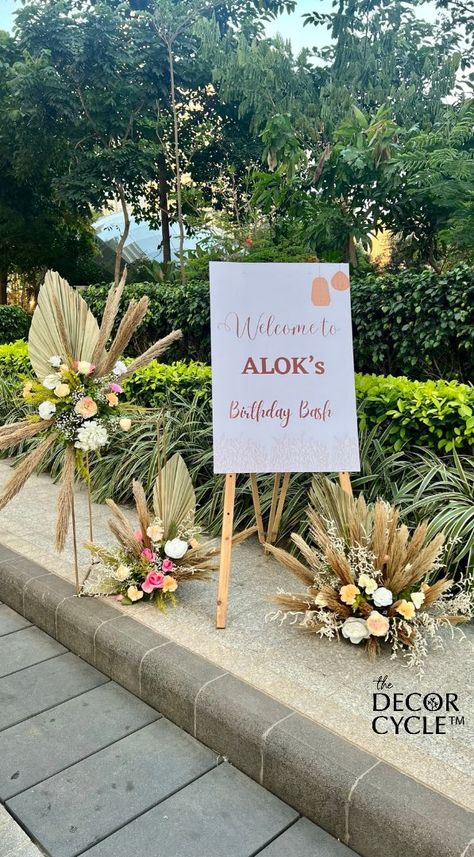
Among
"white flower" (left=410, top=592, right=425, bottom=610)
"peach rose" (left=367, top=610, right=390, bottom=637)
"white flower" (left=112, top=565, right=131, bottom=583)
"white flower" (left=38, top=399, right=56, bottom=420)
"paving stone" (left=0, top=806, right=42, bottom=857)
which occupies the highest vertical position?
"white flower" (left=38, top=399, right=56, bottom=420)

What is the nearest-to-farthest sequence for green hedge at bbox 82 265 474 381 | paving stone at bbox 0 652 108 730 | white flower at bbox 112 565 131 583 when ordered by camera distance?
paving stone at bbox 0 652 108 730 < white flower at bbox 112 565 131 583 < green hedge at bbox 82 265 474 381

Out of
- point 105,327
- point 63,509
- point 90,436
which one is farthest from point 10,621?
point 105,327

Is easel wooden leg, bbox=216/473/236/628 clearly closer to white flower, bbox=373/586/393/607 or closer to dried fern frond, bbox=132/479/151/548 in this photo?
dried fern frond, bbox=132/479/151/548

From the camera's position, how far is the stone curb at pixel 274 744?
1562mm

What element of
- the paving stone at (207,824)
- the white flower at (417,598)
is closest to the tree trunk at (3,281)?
the white flower at (417,598)

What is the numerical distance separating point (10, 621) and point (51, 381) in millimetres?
1200

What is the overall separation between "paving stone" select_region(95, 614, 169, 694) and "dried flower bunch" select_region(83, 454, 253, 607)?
0.24 metres

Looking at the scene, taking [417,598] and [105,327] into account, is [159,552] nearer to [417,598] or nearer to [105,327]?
[105,327]

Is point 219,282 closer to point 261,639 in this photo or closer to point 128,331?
point 128,331

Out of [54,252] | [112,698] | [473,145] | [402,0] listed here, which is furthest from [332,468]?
[54,252]

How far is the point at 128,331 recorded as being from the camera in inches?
109

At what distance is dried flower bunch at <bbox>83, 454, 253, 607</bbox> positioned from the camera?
2.80 metres

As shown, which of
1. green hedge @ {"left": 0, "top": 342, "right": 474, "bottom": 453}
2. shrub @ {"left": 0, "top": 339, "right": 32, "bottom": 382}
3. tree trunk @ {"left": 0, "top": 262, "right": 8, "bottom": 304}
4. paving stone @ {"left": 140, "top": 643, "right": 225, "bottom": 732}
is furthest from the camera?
tree trunk @ {"left": 0, "top": 262, "right": 8, "bottom": 304}

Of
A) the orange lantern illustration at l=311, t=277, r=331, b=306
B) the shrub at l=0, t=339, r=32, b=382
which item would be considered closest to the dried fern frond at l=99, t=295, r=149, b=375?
the orange lantern illustration at l=311, t=277, r=331, b=306
